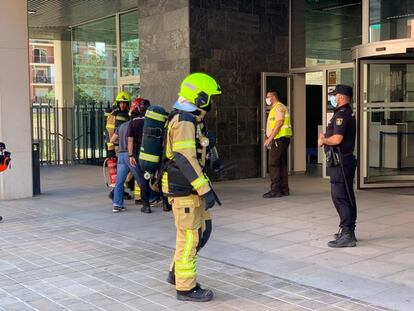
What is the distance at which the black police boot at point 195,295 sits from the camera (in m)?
4.55

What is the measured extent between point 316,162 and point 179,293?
37.8ft

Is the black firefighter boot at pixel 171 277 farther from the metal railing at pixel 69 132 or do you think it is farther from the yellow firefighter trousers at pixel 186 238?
the metal railing at pixel 69 132

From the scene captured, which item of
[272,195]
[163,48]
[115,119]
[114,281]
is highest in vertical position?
[163,48]

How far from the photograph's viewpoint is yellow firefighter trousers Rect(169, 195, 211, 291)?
14.8 ft

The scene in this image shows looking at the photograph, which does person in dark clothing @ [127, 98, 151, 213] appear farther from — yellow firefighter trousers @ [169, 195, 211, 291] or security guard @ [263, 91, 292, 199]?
yellow firefighter trousers @ [169, 195, 211, 291]

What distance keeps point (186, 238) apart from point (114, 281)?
1055 mm

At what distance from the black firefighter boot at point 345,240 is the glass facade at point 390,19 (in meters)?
4.93

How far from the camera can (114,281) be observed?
5.16 meters

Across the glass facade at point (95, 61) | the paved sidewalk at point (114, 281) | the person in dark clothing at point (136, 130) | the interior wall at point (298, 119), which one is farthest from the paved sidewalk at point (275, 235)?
the glass facade at point (95, 61)

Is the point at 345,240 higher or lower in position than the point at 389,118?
lower

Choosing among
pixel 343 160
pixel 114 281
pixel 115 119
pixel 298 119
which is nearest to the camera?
pixel 114 281

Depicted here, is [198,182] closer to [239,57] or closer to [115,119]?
[115,119]

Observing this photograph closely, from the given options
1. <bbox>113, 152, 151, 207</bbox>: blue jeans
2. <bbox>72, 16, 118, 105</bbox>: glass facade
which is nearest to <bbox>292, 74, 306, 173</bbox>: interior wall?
<bbox>113, 152, 151, 207</bbox>: blue jeans

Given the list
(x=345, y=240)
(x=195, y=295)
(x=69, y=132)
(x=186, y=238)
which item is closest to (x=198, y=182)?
(x=186, y=238)
